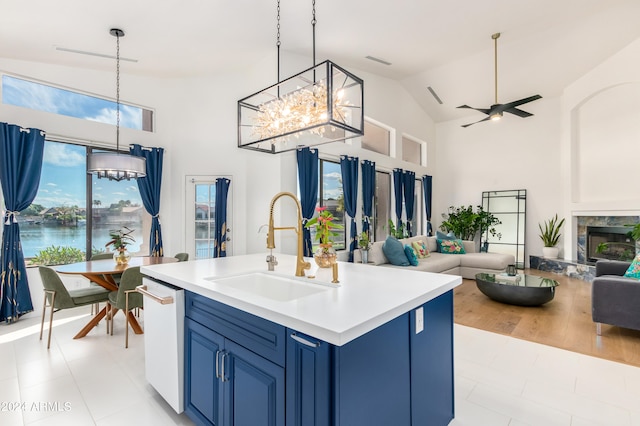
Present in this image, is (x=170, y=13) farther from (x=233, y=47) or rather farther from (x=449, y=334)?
(x=449, y=334)

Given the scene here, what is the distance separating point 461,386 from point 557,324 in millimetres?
2068

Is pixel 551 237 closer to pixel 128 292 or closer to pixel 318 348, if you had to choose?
pixel 318 348

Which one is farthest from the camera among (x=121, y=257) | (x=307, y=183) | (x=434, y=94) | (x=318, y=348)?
(x=434, y=94)

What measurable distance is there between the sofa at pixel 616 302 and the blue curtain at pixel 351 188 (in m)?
3.37

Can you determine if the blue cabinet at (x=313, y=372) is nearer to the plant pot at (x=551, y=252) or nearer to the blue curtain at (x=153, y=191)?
the blue curtain at (x=153, y=191)

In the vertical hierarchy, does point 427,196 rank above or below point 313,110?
below

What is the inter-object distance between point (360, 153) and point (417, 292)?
483 cm

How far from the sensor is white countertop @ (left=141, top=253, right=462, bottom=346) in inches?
43.8

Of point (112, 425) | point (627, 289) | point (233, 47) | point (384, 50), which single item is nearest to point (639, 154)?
point (627, 289)

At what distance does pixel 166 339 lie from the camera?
195 cm

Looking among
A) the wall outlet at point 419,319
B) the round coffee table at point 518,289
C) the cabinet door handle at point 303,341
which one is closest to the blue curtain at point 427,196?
the round coffee table at point 518,289

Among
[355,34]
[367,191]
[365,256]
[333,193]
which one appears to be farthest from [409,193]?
[355,34]

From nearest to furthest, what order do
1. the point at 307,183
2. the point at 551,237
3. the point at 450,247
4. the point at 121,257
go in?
1. the point at 121,257
2. the point at 307,183
3. the point at 450,247
4. the point at 551,237

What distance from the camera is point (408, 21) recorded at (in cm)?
418
